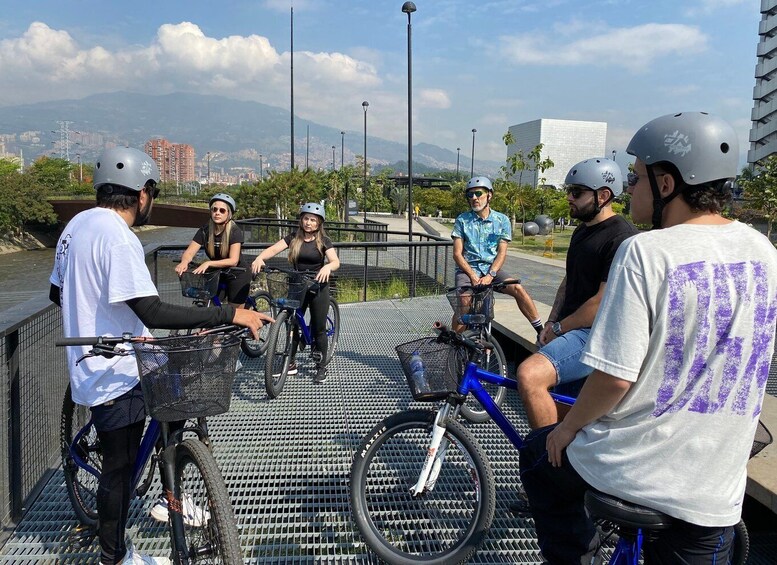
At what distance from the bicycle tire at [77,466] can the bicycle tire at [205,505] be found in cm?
81

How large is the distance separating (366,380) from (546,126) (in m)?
178

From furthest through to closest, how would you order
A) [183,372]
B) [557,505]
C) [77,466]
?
[77,466] < [183,372] < [557,505]

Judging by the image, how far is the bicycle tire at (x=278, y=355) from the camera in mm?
5008

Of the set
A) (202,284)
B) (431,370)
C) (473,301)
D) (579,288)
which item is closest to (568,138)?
(202,284)

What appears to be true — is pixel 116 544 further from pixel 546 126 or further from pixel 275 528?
pixel 546 126

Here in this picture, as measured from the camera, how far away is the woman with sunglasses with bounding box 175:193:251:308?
575cm

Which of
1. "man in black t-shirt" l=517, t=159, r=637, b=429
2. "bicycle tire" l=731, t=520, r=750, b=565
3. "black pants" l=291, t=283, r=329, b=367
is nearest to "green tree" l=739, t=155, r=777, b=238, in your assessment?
"black pants" l=291, t=283, r=329, b=367

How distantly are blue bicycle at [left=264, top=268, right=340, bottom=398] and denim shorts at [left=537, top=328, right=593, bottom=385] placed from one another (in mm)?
2762

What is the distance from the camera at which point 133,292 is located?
93.2 inches

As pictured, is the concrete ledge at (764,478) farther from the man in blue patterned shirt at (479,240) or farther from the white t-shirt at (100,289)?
the white t-shirt at (100,289)

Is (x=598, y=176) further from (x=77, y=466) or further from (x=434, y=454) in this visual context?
(x=77, y=466)

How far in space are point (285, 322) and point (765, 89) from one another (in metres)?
103

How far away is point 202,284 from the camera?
18.7 ft

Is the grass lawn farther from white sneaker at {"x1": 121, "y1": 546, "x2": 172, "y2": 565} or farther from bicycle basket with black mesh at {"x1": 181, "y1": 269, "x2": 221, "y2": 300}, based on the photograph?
white sneaker at {"x1": 121, "y1": 546, "x2": 172, "y2": 565}
